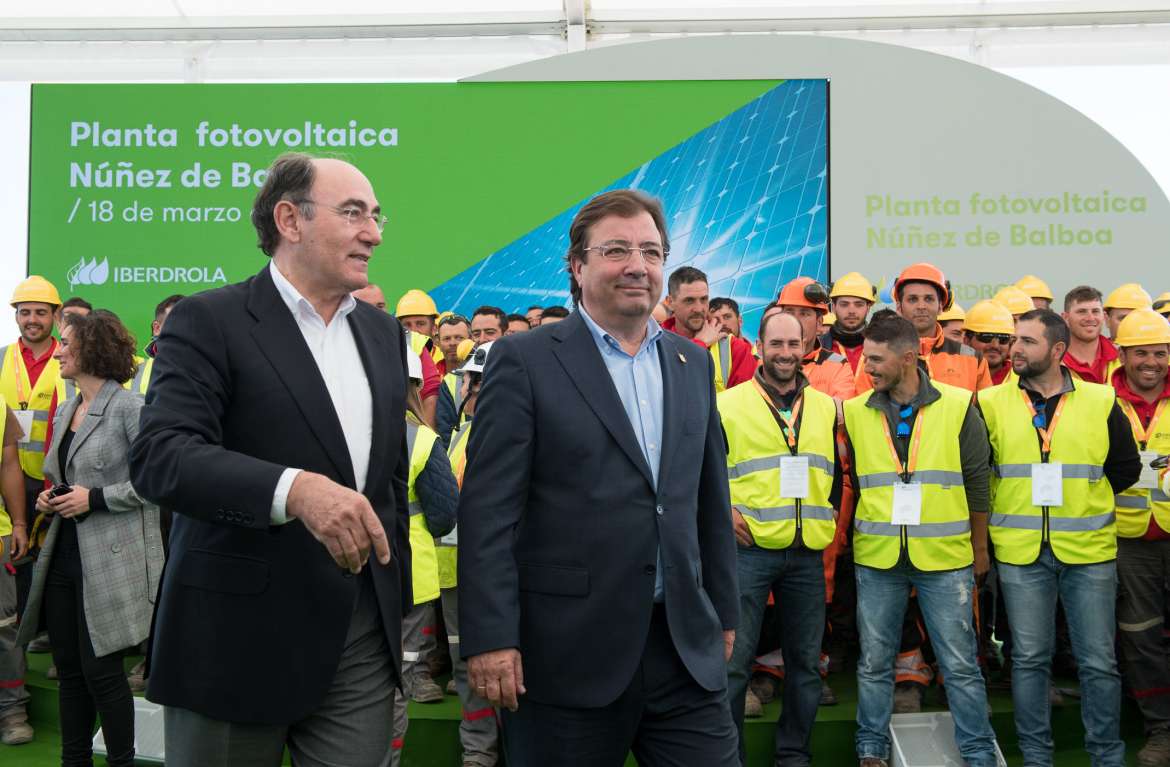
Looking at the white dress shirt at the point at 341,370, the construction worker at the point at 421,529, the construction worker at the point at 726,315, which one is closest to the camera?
the white dress shirt at the point at 341,370

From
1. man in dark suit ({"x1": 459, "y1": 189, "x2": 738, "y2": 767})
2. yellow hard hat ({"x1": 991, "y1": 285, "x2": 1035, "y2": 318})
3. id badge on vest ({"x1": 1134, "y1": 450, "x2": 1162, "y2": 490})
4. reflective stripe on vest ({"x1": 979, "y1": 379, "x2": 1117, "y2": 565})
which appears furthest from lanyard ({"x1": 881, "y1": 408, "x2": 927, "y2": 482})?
yellow hard hat ({"x1": 991, "y1": 285, "x2": 1035, "y2": 318})

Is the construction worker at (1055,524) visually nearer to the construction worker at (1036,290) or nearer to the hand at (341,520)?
the hand at (341,520)

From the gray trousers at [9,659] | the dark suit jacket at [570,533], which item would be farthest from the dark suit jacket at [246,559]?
the gray trousers at [9,659]

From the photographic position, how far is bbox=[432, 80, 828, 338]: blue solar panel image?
10.9m

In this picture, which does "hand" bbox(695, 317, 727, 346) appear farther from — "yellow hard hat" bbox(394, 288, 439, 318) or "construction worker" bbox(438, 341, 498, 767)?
"yellow hard hat" bbox(394, 288, 439, 318)

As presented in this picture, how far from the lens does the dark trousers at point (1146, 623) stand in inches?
224

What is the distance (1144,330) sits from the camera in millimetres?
5859

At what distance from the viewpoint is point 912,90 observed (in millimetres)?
11117

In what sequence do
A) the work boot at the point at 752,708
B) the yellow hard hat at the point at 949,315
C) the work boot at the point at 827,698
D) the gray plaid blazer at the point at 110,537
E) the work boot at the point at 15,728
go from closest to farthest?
the gray plaid blazer at the point at 110,537
the work boot at the point at 752,708
the work boot at the point at 827,698
the work boot at the point at 15,728
the yellow hard hat at the point at 949,315

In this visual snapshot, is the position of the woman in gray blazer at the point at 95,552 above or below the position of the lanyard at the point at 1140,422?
below

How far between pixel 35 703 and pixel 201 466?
538 cm

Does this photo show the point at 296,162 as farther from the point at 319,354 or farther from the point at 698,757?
the point at 698,757

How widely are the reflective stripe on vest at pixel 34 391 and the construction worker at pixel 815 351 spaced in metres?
4.73

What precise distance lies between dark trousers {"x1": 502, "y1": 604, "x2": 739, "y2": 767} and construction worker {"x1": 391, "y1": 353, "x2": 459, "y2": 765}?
51 cm
